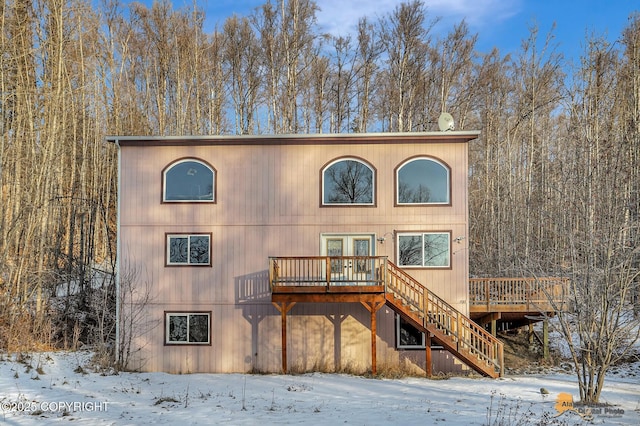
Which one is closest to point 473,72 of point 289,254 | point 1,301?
point 289,254

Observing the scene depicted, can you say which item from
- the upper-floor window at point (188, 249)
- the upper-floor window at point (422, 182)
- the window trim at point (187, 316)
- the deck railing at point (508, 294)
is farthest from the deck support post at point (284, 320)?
the deck railing at point (508, 294)

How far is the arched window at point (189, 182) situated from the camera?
14188 mm

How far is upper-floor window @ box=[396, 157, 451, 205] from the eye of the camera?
13.8 meters

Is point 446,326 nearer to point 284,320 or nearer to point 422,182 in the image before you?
point 422,182

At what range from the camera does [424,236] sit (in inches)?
540

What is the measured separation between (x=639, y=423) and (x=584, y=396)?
53.7 inches

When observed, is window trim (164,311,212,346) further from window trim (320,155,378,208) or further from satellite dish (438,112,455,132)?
satellite dish (438,112,455,132)

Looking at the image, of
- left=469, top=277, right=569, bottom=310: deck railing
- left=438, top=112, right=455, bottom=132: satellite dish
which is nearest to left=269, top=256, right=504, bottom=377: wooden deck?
left=469, top=277, right=569, bottom=310: deck railing

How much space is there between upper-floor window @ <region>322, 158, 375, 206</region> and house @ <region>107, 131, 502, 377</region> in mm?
32

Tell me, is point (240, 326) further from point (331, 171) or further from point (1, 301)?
point (1, 301)

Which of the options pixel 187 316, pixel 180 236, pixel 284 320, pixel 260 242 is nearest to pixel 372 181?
pixel 260 242

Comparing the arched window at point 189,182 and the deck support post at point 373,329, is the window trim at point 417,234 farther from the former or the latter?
the arched window at point 189,182

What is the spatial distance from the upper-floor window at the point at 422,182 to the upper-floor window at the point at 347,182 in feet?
3.03

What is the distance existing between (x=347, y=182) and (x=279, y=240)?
278 cm
